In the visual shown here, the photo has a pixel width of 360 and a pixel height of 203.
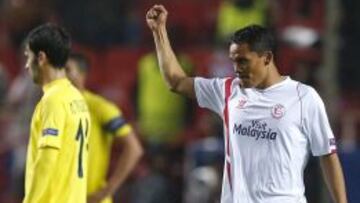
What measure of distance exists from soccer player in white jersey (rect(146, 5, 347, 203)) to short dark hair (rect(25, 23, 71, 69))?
99 centimetres

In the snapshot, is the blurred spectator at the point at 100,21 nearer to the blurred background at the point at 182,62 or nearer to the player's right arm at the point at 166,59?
the blurred background at the point at 182,62

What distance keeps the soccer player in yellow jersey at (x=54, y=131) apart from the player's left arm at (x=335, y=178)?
1.44 m

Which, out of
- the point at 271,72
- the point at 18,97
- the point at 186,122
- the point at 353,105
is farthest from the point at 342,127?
the point at 271,72

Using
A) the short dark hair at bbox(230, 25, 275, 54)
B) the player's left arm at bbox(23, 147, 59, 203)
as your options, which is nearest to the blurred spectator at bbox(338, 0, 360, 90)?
the short dark hair at bbox(230, 25, 275, 54)

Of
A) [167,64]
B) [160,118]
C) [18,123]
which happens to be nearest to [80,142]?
[167,64]

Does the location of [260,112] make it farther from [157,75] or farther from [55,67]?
[157,75]

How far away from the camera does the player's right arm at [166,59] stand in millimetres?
8578

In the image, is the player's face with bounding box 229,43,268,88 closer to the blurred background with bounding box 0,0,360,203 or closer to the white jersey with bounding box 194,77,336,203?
the white jersey with bounding box 194,77,336,203

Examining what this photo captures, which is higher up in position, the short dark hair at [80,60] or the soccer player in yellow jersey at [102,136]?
the short dark hair at [80,60]

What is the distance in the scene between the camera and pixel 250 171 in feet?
26.7

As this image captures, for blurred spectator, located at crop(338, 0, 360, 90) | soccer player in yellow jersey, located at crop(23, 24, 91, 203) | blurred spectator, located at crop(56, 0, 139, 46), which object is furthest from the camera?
blurred spectator, located at crop(56, 0, 139, 46)

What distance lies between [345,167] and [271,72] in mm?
4194

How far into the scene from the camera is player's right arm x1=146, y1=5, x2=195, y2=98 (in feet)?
28.1

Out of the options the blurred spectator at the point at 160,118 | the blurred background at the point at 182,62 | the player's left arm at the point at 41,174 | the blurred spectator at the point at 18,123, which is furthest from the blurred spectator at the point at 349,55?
the player's left arm at the point at 41,174
